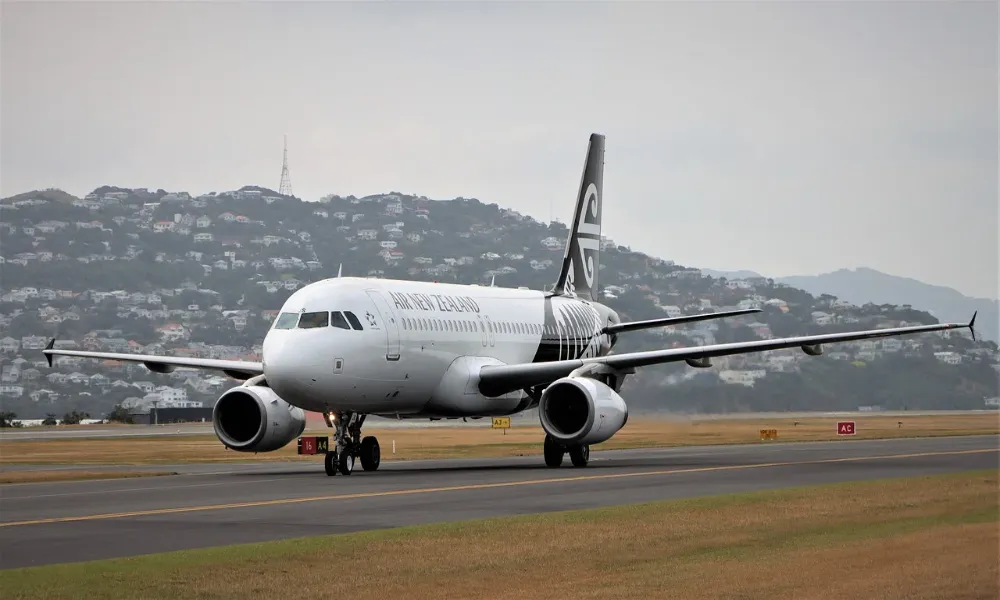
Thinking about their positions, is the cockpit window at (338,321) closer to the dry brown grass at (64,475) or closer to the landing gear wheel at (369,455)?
the landing gear wheel at (369,455)

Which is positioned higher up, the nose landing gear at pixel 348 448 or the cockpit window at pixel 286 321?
the cockpit window at pixel 286 321

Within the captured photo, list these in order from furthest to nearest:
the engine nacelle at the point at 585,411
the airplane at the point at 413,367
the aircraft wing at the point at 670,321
A: the aircraft wing at the point at 670,321
the engine nacelle at the point at 585,411
the airplane at the point at 413,367

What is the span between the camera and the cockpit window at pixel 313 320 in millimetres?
32531

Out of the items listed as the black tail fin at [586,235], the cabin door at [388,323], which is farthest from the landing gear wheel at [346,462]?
the black tail fin at [586,235]

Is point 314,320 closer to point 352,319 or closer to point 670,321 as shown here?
point 352,319

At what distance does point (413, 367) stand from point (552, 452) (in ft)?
12.7

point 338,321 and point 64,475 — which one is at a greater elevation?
point 338,321

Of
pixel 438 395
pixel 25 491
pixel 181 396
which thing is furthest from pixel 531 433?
pixel 181 396

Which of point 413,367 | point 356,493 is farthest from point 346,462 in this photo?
point 356,493

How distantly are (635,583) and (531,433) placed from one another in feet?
156

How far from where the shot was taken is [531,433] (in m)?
62.0

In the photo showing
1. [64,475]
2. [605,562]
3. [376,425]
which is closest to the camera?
[605,562]

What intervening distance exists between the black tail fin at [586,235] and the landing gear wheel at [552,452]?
11489 mm

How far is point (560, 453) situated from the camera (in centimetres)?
3597
